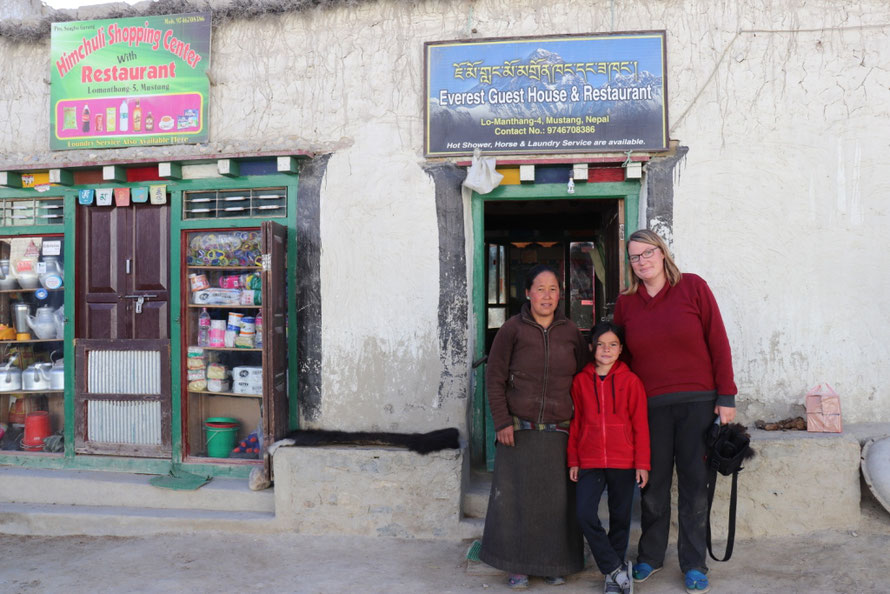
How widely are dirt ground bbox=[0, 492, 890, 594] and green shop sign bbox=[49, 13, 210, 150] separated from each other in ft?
9.89

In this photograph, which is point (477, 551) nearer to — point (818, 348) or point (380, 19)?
point (818, 348)

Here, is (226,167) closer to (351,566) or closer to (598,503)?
(351,566)

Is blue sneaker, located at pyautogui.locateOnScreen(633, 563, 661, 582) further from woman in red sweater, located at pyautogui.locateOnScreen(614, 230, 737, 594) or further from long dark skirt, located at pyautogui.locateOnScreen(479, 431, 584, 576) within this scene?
long dark skirt, located at pyautogui.locateOnScreen(479, 431, 584, 576)

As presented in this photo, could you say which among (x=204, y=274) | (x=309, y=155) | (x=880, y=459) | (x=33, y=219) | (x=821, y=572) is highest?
(x=309, y=155)

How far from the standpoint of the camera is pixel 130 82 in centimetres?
521

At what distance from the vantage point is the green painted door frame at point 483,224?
4.72m

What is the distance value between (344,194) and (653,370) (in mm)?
2629

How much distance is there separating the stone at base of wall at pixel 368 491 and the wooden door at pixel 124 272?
1735 mm

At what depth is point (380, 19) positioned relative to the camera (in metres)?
4.92

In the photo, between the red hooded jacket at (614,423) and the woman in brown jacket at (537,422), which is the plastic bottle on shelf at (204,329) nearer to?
the woman in brown jacket at (537,422)

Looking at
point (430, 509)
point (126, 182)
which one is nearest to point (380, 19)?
point (126, 182)

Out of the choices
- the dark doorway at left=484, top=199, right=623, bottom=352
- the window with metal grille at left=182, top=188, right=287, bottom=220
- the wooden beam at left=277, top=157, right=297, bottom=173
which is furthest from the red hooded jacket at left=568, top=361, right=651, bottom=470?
the dark doorway at left=484, top=199, right=623, bottom=352

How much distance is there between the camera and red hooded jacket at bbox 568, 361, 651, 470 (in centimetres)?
329

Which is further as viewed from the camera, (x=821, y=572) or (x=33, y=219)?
(x=33, y=219)
